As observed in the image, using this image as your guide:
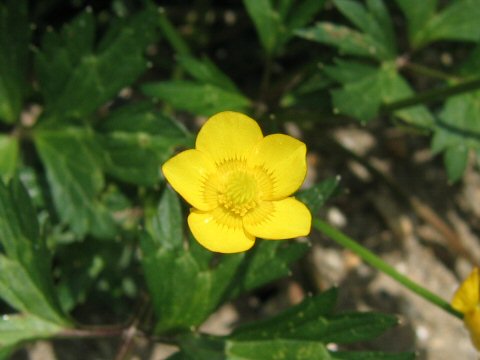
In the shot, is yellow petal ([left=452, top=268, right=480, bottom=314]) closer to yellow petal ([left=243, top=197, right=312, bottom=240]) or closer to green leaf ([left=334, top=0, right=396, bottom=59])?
yellow petal ([left=243, top=197, right=312, bottom=240])

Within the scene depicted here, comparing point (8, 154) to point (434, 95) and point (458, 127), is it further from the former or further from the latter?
point (458, 127)

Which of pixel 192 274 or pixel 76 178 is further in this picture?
pixel 76 178

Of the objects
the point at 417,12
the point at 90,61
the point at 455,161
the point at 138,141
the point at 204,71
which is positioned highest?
the point at 417,12

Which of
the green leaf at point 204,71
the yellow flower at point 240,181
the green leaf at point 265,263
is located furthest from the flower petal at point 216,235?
the green leaf at point 204,71

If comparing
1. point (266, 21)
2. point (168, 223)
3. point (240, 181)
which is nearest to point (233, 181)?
point (240, 181)

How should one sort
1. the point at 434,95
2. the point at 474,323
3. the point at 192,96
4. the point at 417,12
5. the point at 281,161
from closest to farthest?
the point at 281,161 → the point at 474,323 → the point at 434,95 → the point at 192,96 → the point at 417,12

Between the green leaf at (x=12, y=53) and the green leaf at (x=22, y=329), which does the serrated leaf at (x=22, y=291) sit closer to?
the green leaf at (x=22, y=329)

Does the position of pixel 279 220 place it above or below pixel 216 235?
above
